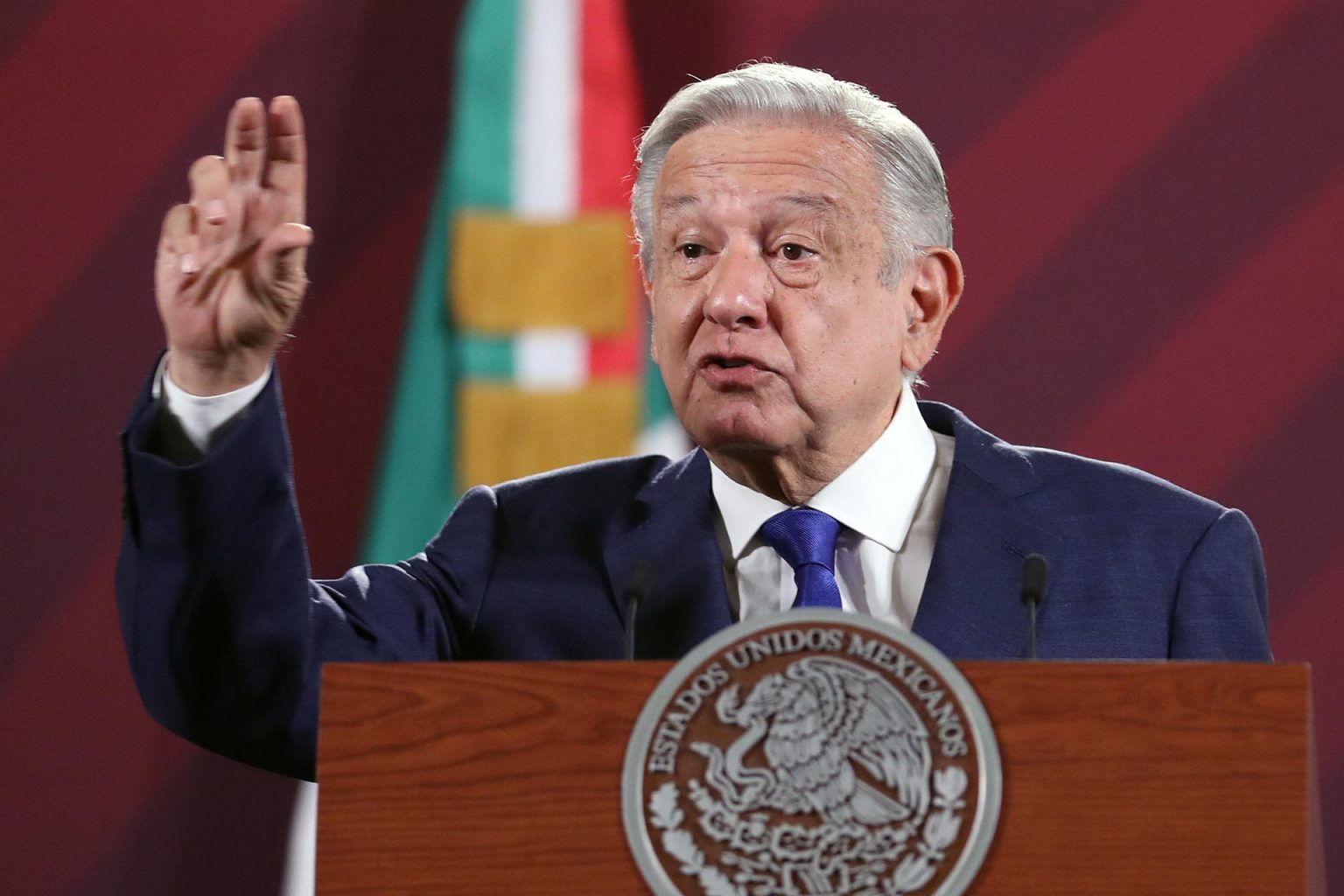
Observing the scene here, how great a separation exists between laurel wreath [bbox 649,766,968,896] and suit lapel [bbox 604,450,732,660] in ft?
1.79

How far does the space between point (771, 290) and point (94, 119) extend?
5.04ft

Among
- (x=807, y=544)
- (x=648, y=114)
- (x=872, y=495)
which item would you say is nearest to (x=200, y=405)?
(x=807, y=544)

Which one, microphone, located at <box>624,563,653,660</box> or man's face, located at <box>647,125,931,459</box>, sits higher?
man's face, located at <box>647,125,931,459</box>

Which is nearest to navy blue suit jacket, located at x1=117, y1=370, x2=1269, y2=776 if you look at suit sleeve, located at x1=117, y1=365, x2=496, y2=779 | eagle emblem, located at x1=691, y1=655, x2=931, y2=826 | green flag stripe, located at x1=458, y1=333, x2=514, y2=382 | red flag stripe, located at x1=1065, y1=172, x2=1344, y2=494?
suit sleeve, located at x1=117, y1=365, x2=496, y2=779

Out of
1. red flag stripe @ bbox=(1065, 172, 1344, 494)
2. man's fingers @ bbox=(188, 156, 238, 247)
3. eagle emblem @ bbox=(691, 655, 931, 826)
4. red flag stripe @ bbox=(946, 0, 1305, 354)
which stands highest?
red flag stripe @ bbox=(946, 0, 1305, 354)

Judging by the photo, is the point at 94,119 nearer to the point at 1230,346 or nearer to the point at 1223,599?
the point at 1230,346

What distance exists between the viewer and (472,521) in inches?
76.5

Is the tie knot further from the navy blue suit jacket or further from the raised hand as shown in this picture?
the raised hand

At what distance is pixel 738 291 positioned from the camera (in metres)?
1.82

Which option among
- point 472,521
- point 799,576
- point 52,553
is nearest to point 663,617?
point 799,576

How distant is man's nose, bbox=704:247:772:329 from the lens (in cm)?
181

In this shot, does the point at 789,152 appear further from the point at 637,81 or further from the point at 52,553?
the point at 52,553

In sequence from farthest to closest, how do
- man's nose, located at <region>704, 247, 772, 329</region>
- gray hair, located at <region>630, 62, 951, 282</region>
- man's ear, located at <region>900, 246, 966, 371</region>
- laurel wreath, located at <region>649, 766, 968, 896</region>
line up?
1. man's ear, located at <region>900, 246, 966, 371</region>
2. gray hair, located at <region>630, 62, 951, 282</region>
3. man's nose, located at <region>704, 247, 772, 329</region>
4. laurel wreath, located at <region>649, 766, 968, 896</region>

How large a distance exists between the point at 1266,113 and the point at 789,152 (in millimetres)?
1209
